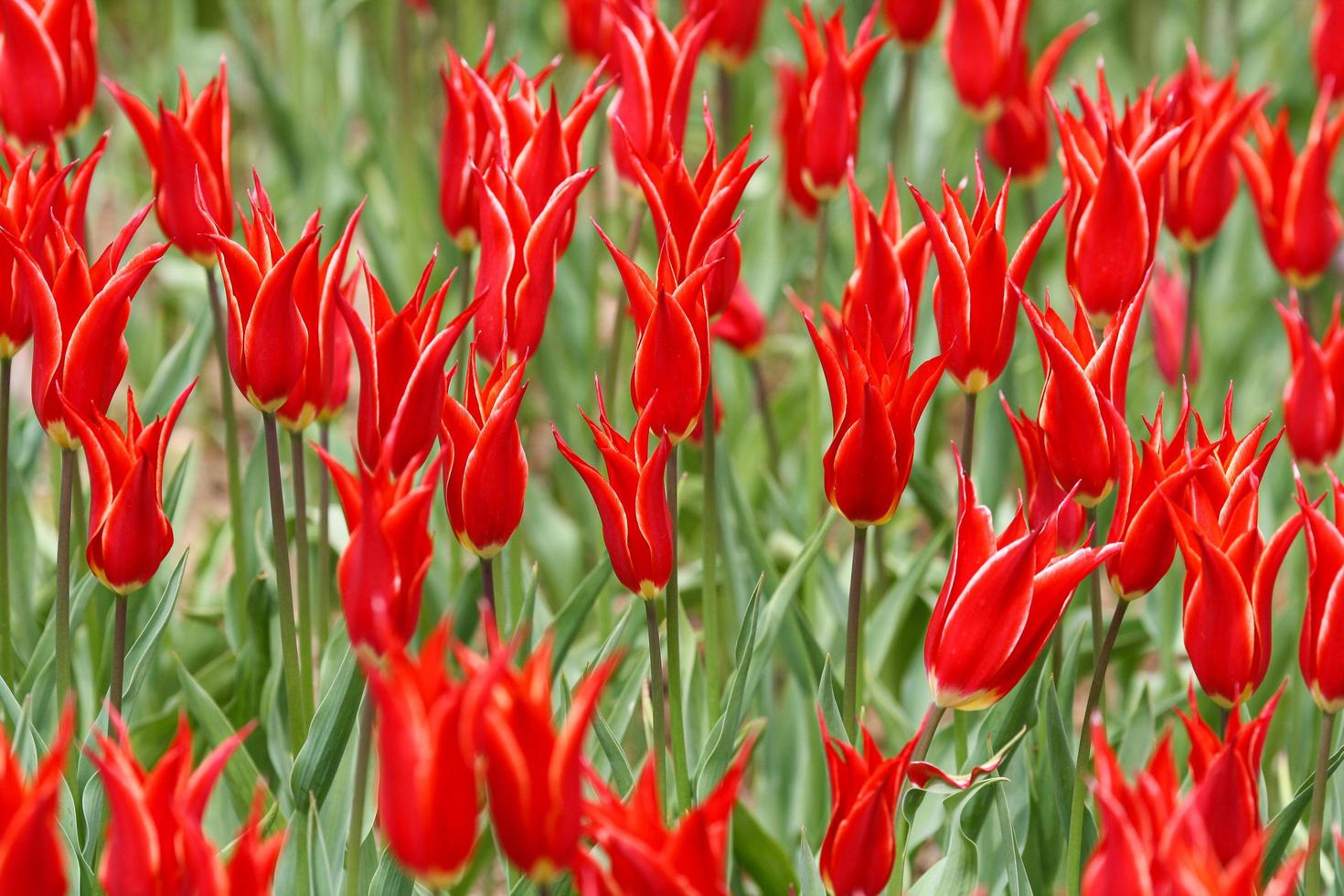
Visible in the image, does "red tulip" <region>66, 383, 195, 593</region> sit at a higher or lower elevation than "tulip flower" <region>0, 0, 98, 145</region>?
lower

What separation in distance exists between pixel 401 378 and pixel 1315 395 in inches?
35.6

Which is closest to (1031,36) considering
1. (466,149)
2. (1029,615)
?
(466,149)

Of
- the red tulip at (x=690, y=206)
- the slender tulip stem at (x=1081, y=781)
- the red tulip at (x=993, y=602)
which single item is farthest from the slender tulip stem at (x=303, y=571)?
the slender tulip stem at (x=1081, y=781)

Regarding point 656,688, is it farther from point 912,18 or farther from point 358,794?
point 912,18

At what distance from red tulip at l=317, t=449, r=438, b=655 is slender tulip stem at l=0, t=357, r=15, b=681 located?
60cm

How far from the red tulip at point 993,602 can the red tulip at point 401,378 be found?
0.40 m

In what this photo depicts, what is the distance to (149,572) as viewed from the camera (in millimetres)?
1420

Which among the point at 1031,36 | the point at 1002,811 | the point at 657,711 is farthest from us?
the point at 1031,36

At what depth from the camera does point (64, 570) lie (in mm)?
1521

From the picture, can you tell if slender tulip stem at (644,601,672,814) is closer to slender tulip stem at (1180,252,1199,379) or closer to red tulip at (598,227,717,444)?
red tulip at (598,227,717,444)

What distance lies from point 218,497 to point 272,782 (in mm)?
1676

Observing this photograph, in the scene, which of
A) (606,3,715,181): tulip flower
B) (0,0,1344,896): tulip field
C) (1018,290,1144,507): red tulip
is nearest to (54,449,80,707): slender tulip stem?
(0,0,1344,896): tulip field

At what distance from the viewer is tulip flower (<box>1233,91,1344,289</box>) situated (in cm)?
201

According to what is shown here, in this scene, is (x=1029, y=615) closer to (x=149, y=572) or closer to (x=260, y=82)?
(x=149, y=572)
